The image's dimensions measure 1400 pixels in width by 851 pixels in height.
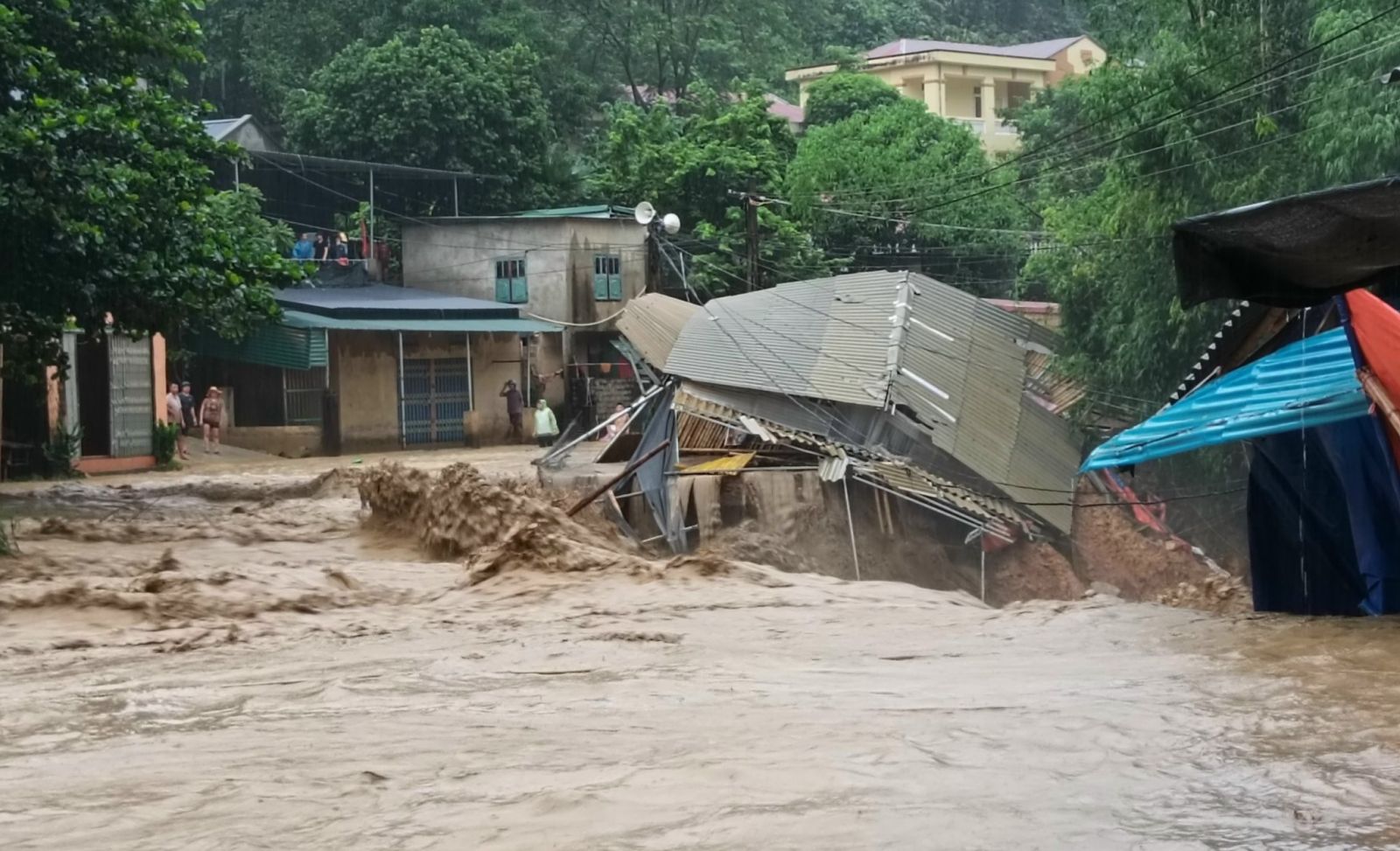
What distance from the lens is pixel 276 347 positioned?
94.8ft

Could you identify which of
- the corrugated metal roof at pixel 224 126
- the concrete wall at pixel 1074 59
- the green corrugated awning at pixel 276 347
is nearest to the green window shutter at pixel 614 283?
the green corrugated awning at pixel 276 347

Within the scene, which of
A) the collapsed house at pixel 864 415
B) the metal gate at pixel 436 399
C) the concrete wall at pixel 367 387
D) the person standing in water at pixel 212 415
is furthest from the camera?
the metal gate at pixel 436 399

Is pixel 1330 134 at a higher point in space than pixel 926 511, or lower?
higher

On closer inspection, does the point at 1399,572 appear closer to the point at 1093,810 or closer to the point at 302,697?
the point at 1093,810

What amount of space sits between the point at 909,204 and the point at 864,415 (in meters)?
15.6

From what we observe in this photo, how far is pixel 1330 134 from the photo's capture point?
14766 mm

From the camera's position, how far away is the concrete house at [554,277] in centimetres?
3209

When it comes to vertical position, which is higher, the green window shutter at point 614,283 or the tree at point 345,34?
the tree at point 345,34

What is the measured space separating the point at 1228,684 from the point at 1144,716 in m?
0.85

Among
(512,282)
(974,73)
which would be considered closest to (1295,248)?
(512,282)

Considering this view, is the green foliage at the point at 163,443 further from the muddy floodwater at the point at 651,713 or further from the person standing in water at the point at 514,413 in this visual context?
the muddy floodwater at the point at 651,713

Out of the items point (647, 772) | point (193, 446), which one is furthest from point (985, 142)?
point (647, 772)

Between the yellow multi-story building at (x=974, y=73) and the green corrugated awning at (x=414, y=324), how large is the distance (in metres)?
16.6

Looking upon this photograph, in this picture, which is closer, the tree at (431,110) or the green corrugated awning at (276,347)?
the green corrugated awning at (276,347)
